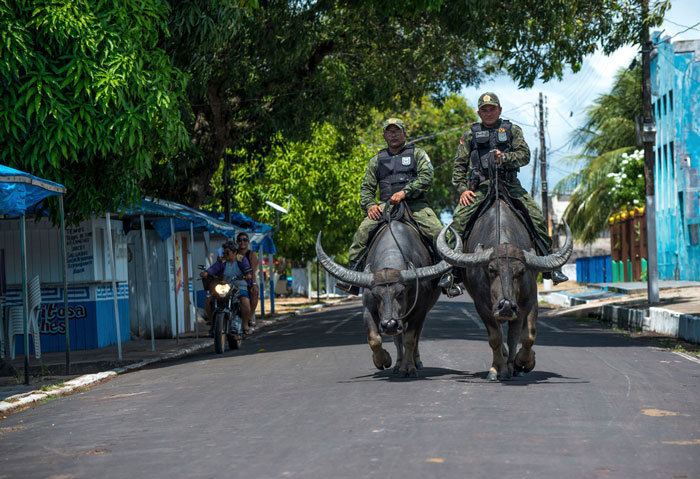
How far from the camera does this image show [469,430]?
287 inches

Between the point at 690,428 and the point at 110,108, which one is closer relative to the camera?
the point at 690,428

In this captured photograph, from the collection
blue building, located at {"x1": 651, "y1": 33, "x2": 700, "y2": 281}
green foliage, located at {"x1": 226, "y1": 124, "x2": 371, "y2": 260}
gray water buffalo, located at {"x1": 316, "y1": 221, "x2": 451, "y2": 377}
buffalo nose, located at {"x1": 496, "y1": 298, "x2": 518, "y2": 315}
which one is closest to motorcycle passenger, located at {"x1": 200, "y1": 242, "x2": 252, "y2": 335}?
gray water buffalo, located at {"x1": 316, "y1": 221, "x2": 451, "y2": 377}

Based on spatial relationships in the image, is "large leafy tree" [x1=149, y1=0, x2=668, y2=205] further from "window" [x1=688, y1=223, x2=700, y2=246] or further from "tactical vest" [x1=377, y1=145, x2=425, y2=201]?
"window" [x1=688, y1=223, x2=700, y2=246]

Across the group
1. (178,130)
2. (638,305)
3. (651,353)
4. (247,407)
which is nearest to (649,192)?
(638,305)

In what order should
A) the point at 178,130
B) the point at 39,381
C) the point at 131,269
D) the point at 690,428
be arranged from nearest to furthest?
the point at 690,428 < the point at 39,381 < the point at 178,130 < the point at 131,269

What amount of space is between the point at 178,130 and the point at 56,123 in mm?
1988

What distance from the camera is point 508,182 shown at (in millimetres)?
11328

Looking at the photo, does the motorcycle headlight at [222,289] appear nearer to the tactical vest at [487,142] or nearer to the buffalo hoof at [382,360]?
the buffalo hoof at [382,360]

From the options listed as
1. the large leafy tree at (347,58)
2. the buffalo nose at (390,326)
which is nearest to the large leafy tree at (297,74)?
the large leafy tree at (347,58)

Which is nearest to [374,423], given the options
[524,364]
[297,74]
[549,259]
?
→ [524,364]

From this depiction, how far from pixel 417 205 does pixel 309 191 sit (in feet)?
98.3

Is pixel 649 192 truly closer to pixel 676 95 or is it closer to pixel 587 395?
pixel 676 95

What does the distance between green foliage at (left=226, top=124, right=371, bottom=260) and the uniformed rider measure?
93.3 ft

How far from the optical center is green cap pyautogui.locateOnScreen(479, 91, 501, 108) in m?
11.3
